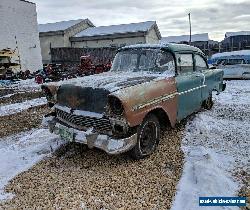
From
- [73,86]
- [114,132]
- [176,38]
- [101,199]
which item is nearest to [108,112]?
[114,132]

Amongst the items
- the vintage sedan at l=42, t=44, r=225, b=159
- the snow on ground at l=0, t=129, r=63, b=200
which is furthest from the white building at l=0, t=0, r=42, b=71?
the vintage sedan at l=42, t=44, r=225, b=159

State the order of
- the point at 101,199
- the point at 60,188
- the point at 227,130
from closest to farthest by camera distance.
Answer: the point at 101,199 < the point at 60,188 < the point at 227,130

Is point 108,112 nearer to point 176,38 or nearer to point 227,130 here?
point 227,130

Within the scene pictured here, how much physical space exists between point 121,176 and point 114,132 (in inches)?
24.8

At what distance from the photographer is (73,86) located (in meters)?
4.70

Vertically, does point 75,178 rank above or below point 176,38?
below

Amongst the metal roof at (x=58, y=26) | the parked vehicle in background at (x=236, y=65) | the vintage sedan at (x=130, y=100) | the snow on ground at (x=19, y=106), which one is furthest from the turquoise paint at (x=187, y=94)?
the metal roof at (x=58, y=26)

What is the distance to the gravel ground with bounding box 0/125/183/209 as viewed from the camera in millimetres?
3588

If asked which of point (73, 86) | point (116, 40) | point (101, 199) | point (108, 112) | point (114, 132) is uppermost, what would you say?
point (116, 40)

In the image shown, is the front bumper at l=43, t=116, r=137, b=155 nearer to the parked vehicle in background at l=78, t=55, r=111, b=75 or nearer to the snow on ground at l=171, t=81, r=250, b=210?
the snow on ground at l=171, t=81, r=250, b=210

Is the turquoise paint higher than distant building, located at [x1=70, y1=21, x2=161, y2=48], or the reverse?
distant building, located at [x1=70, y1=21, x2=161, y2=48]

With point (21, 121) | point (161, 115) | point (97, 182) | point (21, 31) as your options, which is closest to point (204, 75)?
point (161, 115)

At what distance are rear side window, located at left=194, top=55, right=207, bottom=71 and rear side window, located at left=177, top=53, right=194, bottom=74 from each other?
11.2 inches

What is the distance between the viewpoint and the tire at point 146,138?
15.0 ft
